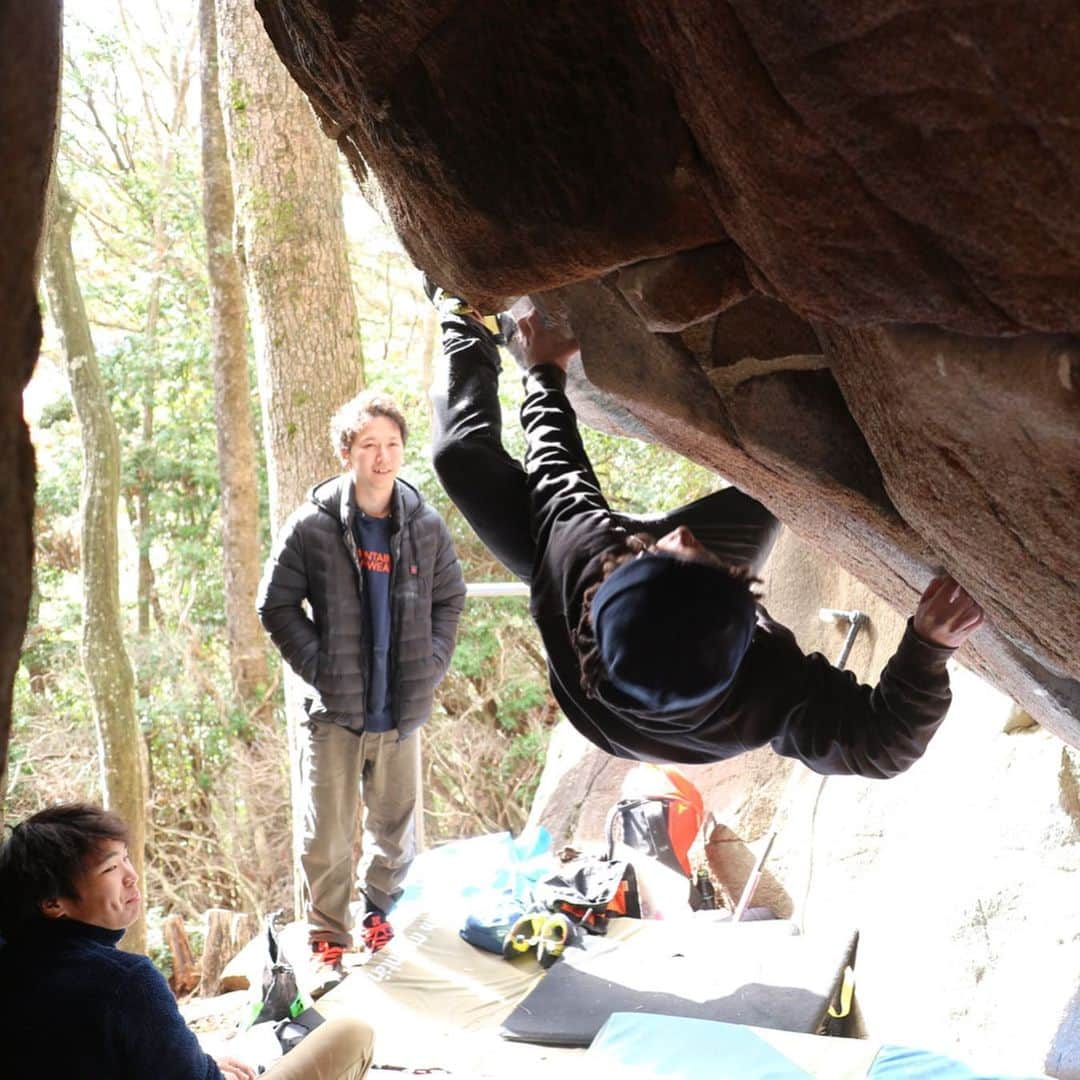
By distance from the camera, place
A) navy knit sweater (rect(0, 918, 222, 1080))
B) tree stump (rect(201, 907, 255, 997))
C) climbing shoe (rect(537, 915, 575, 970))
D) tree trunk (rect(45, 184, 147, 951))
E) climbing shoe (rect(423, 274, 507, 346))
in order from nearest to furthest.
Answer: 1. navy knit sweater (rect(0, 918, 222, 1080))
2. climbing shoe (rect(423, 274, 507, 346))
3. climbing shoe (rect(537, 915, 575, 970))
4. tree stump (rect(201, 907, 255, 997))
5. tree trunk (rect(45, 184, 147, 951))

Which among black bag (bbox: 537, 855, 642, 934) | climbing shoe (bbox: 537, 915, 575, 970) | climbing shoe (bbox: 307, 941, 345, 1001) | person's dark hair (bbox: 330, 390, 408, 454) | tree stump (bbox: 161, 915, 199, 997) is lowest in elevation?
tree stump (bbox: 161, 915, 199, 997)

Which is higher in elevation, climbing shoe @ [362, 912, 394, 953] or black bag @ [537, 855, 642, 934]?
black bag @ [537, 855, 642, 934]

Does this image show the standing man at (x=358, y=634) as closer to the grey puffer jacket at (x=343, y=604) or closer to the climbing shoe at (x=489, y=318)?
the grey puffer jacket at (x=343, y=604)

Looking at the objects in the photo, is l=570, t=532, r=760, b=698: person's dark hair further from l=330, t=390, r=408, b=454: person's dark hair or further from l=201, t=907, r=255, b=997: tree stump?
l=201, t=907, r=255, b=997: tree stump

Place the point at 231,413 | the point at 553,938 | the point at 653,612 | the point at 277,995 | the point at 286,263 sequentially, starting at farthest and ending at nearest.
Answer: the point at 231,413 < the point at 286,263 < the point at 553,938 < the point at 277,995 < the point at 653,612

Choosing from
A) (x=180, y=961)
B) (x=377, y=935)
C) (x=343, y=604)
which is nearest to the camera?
(x=343, y=604)

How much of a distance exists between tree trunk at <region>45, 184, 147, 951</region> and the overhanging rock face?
Result: 23.3 feet

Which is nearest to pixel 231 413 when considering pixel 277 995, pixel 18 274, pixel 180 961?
pixel 180 961

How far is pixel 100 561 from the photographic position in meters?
8.89

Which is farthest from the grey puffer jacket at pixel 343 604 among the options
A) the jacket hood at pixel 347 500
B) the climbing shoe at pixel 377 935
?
the climbing shoe at pixel 377 935

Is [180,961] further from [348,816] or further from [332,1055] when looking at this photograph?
[332,1055]

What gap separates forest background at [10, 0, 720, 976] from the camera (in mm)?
8852

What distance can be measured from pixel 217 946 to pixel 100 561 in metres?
2.93

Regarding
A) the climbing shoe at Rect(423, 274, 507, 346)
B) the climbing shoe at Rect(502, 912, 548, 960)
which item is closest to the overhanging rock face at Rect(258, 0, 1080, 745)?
the climbing shoe at Rect(423, 274, 507, 346)
